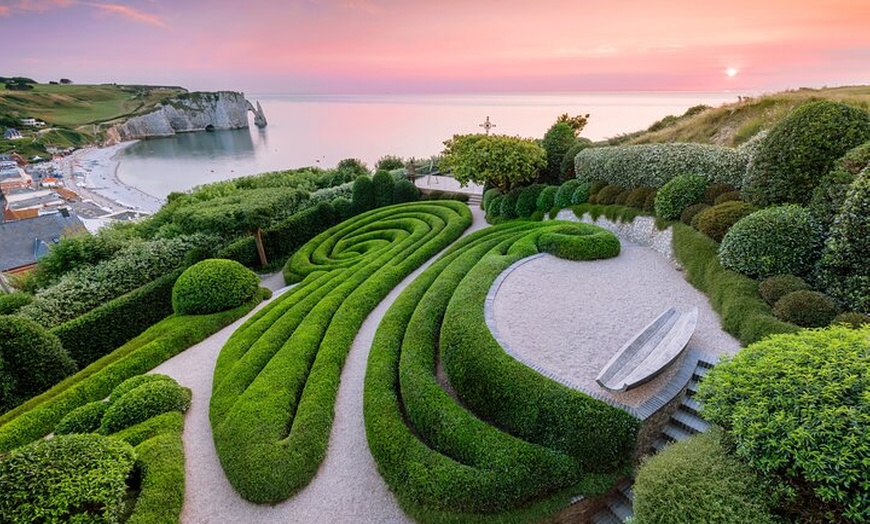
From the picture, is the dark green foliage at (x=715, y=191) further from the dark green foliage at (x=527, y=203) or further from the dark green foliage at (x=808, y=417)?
the dark green foliage at (x=808, y=417)

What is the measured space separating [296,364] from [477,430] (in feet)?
20.2

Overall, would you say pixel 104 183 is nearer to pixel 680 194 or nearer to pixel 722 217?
pixel 680 194

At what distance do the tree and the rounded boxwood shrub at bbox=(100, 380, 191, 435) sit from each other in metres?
18.2

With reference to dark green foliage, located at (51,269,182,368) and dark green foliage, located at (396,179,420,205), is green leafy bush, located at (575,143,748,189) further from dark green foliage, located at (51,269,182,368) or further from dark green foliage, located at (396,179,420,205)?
dark green foliage, located at (51,269,182,368)

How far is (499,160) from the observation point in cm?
2259

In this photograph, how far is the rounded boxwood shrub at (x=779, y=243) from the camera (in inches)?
408

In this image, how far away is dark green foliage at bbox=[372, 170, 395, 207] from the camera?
29469mm

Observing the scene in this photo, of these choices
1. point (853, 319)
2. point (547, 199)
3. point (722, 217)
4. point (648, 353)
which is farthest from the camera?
point (547, 199)

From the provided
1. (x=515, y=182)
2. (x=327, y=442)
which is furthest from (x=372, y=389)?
(x=515, y=182)

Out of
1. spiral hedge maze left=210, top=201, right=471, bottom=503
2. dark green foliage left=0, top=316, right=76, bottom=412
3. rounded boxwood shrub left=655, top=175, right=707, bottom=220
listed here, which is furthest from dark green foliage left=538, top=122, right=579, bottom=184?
dark green foliage left=0, top=316, right=76, bottom=412

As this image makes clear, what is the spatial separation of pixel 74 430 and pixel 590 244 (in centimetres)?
1783

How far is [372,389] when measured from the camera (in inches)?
402

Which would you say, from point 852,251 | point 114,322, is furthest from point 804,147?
point 114,322

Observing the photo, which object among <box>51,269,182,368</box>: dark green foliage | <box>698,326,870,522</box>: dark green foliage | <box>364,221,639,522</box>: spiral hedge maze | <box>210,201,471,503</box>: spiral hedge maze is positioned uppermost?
<box>698,326,870,522</box>: dark green foliage
